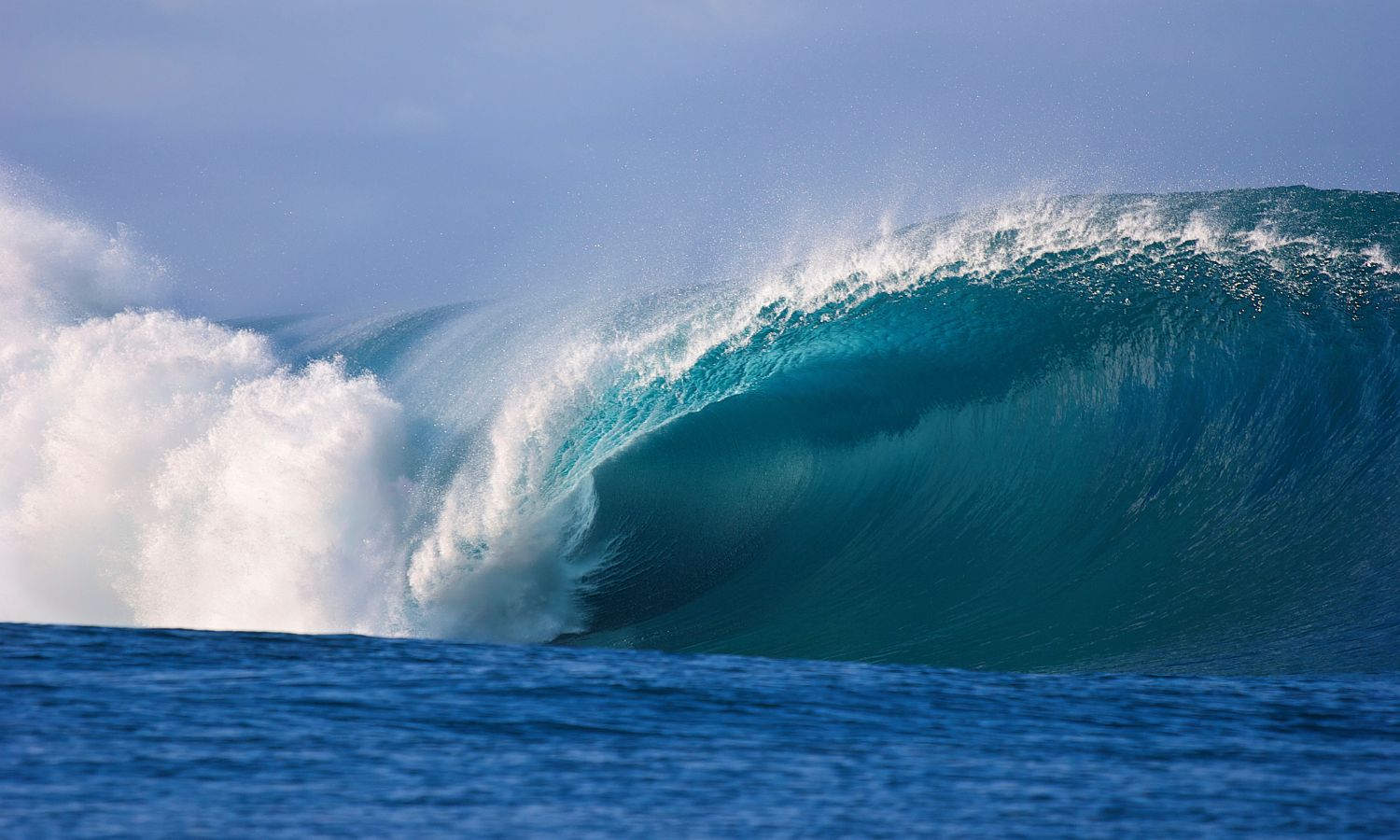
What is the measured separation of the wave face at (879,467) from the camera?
22.7 ft

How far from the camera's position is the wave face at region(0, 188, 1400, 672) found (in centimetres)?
692

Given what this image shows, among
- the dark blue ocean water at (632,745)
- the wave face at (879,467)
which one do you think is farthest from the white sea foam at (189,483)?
the dark blue ocean water at (632,745)

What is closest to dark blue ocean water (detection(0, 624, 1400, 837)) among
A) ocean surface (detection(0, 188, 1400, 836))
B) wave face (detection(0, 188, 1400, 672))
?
ocean surface (detection(0, 188, 1400, 836))

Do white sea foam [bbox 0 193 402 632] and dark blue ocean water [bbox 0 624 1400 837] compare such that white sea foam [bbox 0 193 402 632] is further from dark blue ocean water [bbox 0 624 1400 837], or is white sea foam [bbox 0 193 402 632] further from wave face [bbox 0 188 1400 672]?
dark blue ocean water [bbox 0 624 1400 837]

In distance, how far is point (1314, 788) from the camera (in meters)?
2.25

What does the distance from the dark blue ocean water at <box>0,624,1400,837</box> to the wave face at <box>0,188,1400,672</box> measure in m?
3.29

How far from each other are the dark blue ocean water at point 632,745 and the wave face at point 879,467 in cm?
329

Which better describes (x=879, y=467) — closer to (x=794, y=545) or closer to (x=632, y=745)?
(x=794, y=545)

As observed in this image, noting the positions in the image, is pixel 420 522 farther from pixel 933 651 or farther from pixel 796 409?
pixel 933 651

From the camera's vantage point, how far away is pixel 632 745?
2.41 meters

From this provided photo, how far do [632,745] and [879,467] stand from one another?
6.38 m

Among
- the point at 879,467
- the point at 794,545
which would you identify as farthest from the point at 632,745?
the point at 879,467

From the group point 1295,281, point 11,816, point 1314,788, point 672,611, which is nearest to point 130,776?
point 11,816

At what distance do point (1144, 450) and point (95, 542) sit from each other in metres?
8.58
